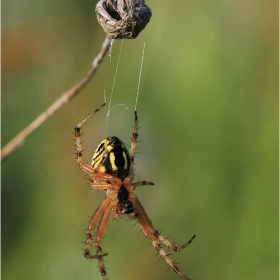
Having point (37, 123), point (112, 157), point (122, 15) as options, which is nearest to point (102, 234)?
point (112, 157)

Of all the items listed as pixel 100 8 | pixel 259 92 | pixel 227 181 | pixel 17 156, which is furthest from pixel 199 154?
pixel 100 8

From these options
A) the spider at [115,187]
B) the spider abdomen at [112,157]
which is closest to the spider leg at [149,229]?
the spider at [115,187]

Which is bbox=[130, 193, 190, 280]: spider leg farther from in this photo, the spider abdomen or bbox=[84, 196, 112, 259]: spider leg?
the spider abdomen

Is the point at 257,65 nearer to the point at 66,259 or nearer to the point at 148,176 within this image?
the point at 148,176

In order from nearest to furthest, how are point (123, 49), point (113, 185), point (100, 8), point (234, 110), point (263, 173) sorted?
point (100, 8), point (113, 185), point (263, 173), point (234, 110), point (123, 49)

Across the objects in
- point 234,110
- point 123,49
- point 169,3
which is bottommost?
point 234,110

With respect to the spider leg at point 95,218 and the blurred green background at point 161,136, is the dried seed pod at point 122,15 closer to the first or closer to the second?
the spider leg at point 95,218

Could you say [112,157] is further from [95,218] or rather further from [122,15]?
[122,15]

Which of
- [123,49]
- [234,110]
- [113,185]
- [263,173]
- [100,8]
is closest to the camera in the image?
[100,8]
